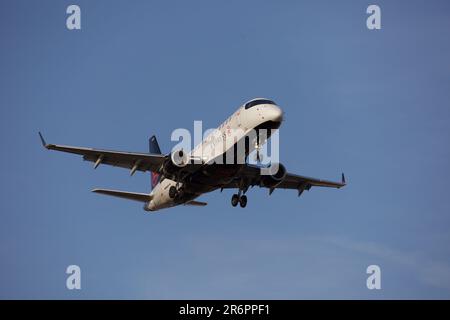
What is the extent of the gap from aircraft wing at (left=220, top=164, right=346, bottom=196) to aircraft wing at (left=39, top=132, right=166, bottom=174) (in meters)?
5.67

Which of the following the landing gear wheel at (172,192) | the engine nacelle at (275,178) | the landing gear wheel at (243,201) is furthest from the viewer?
the landing gear wheel at (243,201)

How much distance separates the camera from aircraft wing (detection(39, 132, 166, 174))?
193 feet

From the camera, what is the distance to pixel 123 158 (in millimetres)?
60438

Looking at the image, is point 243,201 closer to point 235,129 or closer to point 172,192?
point 172,192

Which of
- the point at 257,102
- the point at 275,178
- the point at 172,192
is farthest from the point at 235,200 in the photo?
the point at 257,102

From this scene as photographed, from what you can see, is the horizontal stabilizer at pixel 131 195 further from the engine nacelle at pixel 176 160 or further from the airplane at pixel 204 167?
the engine nacelle at pixel 176 160

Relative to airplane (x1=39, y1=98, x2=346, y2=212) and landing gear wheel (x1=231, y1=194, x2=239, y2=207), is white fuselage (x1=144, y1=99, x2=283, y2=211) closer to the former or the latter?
airplane (x1=39, y1=98, x2=346, y2=212)

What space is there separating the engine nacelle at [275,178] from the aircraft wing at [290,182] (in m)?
0.27

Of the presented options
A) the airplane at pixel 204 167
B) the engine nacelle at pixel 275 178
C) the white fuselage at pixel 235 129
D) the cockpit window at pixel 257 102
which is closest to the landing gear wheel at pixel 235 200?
the airplane at pixel 204 167

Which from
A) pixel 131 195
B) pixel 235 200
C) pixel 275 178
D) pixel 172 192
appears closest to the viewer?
pixel 275 178

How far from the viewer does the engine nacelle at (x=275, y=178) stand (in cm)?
6291

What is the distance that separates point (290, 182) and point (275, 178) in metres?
6.27

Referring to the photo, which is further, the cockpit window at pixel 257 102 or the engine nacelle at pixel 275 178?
the engine nacelle at pixel 275 178
